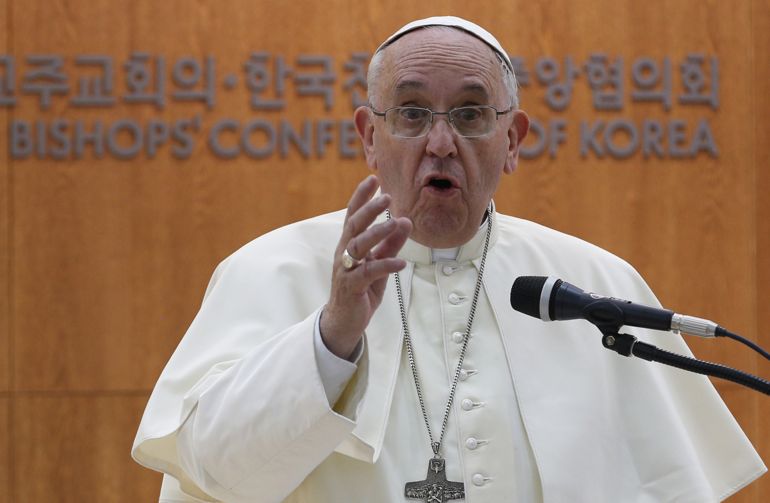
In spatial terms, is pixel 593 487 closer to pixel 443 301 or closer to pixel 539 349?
pixel 539 349

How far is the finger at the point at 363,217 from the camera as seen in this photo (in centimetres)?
154

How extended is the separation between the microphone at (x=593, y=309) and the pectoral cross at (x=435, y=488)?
22.8 inches

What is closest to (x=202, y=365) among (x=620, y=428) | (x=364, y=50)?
(x=620, y=428)

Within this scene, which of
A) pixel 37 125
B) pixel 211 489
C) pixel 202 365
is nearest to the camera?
pixel 211 489

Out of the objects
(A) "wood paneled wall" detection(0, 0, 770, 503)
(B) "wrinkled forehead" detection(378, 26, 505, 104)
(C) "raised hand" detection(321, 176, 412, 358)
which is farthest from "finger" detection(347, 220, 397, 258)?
(A) "wood paneled wall" detection(0, 0, 770, 503)

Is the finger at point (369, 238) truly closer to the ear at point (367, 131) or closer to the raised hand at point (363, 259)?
the raised hand at point (363, 259)

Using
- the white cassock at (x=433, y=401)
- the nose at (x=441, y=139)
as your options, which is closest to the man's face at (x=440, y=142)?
the nose at (x=441, y=139)

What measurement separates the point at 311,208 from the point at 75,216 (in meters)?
1.00

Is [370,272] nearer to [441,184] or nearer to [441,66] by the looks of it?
[441,184]

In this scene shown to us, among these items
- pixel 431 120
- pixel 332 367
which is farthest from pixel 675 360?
pixel 431 120

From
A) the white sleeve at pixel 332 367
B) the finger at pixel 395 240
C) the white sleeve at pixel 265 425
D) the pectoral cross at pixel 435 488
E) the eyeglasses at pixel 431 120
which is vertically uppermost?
the eyeglasses at pixel 431 120

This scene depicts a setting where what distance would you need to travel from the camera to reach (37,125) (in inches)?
172

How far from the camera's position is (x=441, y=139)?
7.17 feet

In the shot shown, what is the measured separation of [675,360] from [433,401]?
2.68 ft
